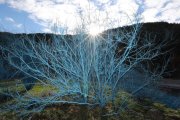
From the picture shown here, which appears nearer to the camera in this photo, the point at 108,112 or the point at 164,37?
the point at 108,112

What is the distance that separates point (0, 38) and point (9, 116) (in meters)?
14.2

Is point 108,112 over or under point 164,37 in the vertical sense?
under

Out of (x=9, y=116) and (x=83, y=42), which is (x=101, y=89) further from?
(x=9, y=116)

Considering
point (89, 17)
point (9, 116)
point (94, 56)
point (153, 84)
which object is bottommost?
point (9, 116)

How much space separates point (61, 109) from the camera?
47.5 feet

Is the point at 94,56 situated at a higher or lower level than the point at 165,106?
higher

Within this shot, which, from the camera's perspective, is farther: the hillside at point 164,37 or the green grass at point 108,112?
the hillside at point 164,37

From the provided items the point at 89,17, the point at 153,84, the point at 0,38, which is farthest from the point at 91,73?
the point at 0,38

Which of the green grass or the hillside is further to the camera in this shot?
the hillside

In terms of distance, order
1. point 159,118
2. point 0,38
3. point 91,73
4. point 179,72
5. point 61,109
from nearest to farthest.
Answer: point 91,73 → point 159,118 → point 61,109 → point 179,72 → point 0,38

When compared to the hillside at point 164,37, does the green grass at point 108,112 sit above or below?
below

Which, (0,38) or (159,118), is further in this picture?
(0,38)

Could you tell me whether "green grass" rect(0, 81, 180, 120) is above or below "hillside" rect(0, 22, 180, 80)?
below

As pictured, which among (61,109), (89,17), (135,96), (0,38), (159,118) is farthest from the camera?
(0,38)
